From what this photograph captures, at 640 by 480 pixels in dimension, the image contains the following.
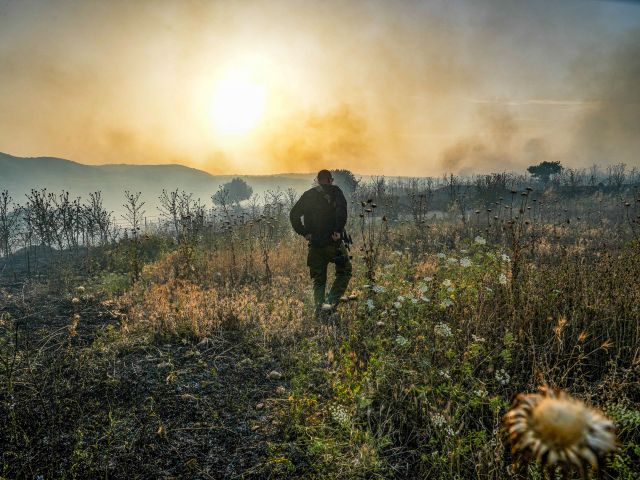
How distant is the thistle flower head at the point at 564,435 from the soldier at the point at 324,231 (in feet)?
16.3

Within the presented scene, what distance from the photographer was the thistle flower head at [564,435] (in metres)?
0.91

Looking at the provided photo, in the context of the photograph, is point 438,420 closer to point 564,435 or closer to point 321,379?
point 321,379

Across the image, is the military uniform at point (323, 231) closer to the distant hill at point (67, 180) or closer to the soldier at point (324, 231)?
the soldier at point (324, 231)

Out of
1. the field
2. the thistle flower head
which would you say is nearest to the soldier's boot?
the field

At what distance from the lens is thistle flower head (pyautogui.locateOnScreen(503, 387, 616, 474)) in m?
0.91

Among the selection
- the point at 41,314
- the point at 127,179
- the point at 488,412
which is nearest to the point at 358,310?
the point at 488,412

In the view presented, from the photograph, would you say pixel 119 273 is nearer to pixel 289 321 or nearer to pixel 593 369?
pixel 289 321

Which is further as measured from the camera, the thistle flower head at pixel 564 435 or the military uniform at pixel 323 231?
the military uniform at pixel 323 231

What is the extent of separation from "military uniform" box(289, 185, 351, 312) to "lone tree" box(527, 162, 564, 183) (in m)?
45.4

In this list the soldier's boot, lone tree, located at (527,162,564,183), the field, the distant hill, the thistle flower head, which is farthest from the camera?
the distant hill

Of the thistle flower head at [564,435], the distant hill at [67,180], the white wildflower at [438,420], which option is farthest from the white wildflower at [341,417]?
the distant hill at [67,180]

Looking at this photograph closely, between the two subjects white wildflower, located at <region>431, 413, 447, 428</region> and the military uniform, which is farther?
the military uniform

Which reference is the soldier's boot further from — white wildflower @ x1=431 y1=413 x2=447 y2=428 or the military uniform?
white wildflower @ x1=431 y1=413 x2=447 y2=428

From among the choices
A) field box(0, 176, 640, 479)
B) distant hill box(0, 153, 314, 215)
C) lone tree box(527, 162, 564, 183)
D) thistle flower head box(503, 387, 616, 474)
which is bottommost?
field box(0, 176, 640, 479)
